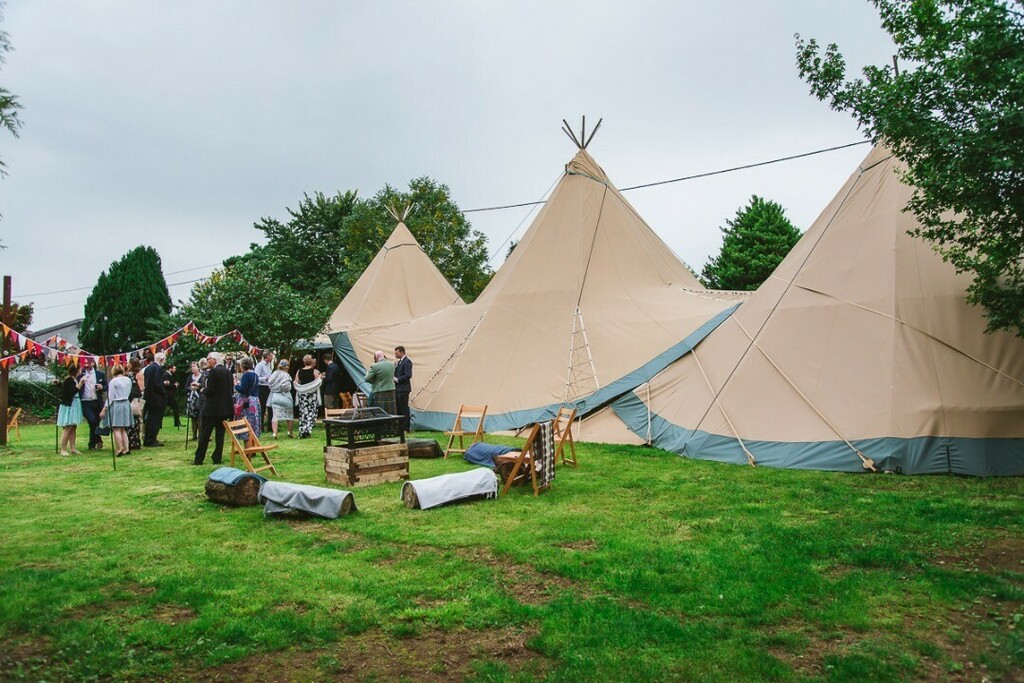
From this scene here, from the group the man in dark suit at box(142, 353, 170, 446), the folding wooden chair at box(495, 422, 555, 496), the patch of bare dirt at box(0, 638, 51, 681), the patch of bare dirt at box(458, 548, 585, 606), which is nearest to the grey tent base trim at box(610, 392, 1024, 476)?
the folding wooden chair at box(495, 422, 555, 496)

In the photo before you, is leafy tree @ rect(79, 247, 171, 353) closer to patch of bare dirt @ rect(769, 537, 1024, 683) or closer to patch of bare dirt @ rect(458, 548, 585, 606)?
patch of bare dirt @ rect(458, 548, 585, 606)

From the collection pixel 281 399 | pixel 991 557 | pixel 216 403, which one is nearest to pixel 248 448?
pixel 216 403

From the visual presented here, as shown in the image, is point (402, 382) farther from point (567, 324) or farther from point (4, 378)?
point (4, 378)

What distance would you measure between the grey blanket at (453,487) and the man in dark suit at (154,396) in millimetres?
6592

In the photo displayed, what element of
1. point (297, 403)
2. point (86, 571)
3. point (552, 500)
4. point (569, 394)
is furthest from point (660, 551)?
point (297, 403)

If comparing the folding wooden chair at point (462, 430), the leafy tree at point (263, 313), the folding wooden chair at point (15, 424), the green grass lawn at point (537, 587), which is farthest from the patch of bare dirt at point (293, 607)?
the leafy tree at point (263, 313)

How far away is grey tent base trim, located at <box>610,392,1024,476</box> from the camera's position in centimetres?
724

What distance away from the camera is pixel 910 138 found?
18.7 ft

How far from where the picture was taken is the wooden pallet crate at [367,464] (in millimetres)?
7445

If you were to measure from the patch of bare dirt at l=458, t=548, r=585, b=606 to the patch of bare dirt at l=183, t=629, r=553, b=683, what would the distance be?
492 mm

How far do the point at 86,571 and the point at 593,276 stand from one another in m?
9.72

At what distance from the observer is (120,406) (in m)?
10.1

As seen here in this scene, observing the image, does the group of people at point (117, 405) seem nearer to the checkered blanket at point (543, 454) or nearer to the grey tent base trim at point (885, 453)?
the checkered blanket at point (543, 454)

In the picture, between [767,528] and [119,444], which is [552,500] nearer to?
[767,528]
